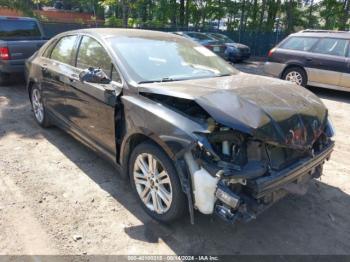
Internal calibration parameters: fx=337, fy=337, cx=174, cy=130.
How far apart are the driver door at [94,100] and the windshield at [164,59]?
0.21m

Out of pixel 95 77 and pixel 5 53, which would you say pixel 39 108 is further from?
pixel 5 53

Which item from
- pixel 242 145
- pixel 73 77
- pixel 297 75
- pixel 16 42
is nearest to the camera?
pixel 242 145

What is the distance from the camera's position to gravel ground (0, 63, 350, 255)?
2965 millimetres

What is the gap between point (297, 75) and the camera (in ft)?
30.1

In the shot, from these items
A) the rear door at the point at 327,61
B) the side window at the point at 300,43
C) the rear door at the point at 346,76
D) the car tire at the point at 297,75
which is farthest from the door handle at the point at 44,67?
the rear door at the point at 346,76

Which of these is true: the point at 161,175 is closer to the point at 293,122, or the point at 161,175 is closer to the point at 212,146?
the point at 212,146

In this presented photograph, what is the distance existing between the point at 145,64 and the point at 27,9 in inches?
614

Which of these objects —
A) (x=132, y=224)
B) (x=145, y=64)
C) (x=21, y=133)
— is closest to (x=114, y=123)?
(x=145, y=64)

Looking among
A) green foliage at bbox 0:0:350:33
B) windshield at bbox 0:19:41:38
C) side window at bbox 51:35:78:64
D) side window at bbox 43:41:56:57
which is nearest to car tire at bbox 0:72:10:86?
windshield at bbox 0:19:41:38

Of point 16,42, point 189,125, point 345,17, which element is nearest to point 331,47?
point 189,125

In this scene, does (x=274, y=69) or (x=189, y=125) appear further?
(x=274, y=69)

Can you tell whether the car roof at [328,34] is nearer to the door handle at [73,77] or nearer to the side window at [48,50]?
the side window at [48,50]

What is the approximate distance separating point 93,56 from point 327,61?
6721 millimetres

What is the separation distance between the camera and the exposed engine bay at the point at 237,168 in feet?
8.51
